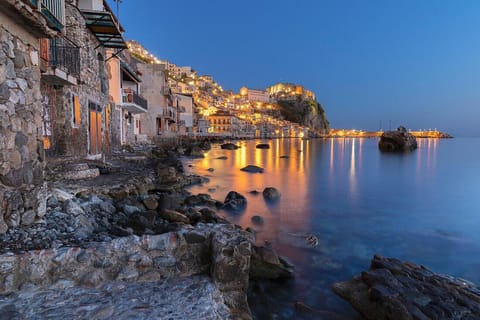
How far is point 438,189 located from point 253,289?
68.7 ft

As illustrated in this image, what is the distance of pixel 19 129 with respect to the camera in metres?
4.88

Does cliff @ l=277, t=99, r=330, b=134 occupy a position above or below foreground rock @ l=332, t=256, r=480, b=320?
above

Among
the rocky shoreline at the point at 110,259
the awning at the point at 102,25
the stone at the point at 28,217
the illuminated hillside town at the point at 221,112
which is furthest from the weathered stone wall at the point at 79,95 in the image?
the illuminated hillside town at the point at 221,112

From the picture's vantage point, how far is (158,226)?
7.45 m

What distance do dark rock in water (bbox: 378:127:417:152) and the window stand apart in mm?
66383

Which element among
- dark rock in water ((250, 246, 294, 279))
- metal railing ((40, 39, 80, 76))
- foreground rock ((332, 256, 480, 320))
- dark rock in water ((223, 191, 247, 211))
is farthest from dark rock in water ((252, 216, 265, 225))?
metal railing ((40, 39, 80, 76))

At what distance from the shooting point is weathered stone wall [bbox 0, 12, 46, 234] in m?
4.51

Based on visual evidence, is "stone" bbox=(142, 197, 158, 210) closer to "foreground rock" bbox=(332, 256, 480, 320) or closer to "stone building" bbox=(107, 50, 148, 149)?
"foreground rock" bbox=(332, 256, 480, 320)

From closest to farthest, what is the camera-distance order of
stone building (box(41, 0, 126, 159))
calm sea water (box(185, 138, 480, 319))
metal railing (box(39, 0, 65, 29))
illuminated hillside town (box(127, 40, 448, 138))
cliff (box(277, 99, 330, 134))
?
calm sea water (box(185, 138, 480, 319)), metal railing (box(39, 0, 65, 29)), stone building (box(41, 0, 126, 159)), illuminated hillside town (box(127, 40, 448, 138)), cliff (box(277, 99, 330, 134))

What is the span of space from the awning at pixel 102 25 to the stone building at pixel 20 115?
34.5 ft

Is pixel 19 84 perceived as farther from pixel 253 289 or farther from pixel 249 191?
pixel 249 191

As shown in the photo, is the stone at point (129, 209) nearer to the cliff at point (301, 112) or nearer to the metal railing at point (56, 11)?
the metal railing at point (56, 11)

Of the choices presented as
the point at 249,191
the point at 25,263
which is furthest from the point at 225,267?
the point at 249,191

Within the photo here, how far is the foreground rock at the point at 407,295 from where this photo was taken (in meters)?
4.80
